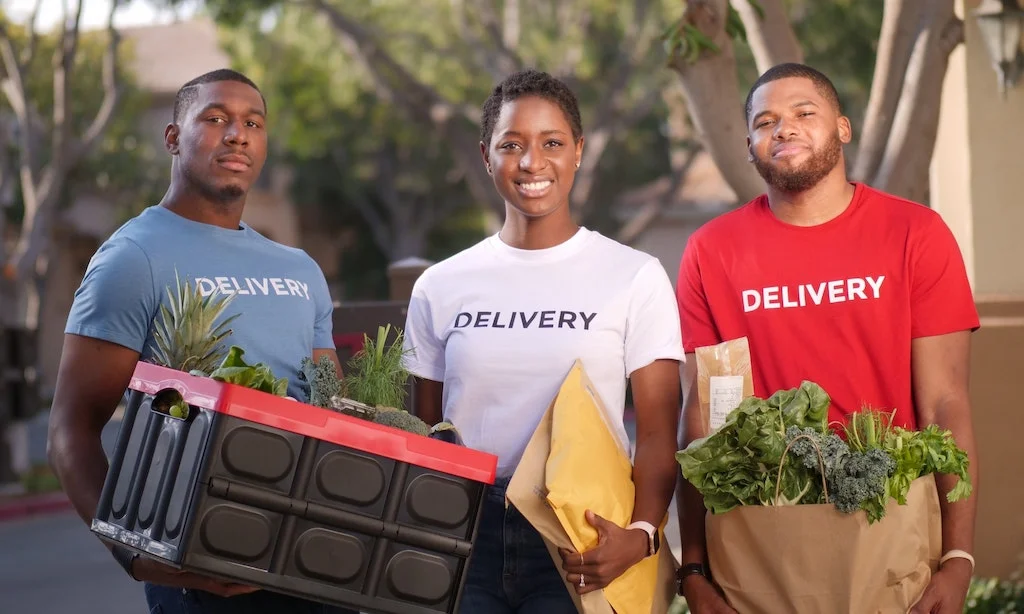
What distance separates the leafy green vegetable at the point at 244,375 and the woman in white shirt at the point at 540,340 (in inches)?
22.9

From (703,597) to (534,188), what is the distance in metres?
1.11

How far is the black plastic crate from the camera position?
2.73m

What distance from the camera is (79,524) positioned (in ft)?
44.8

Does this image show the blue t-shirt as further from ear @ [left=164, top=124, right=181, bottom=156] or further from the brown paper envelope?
the brown paper envelope

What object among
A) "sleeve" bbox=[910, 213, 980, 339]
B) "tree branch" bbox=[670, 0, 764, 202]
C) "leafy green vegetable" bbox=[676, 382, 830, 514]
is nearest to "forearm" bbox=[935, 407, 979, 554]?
"sleeve" bbox=[910, 213, 980, 339]

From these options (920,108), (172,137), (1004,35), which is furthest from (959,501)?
(1004,35)

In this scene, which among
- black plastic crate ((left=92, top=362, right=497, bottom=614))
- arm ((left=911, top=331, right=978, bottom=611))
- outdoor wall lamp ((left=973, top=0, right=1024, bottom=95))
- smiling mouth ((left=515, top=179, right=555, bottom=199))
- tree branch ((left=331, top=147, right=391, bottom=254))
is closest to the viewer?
black plastic crate ((left=92, top=362, right=497, bottom=614))

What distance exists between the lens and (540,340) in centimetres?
325

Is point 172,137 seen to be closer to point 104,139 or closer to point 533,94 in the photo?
point 533,94

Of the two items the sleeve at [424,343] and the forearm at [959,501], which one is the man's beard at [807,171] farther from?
the sleeve at [424,343]

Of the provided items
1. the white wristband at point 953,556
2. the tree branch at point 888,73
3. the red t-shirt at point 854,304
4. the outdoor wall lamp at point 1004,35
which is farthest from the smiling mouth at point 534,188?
the outdoor wall lamp at point 1004,35

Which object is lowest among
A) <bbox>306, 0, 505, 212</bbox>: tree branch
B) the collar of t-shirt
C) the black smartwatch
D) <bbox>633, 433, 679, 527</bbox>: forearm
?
the black smartwatch

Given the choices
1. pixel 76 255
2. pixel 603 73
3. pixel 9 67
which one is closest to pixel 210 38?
pixel 76 255

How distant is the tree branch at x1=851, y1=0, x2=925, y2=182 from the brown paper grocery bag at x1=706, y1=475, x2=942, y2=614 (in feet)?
10.5
